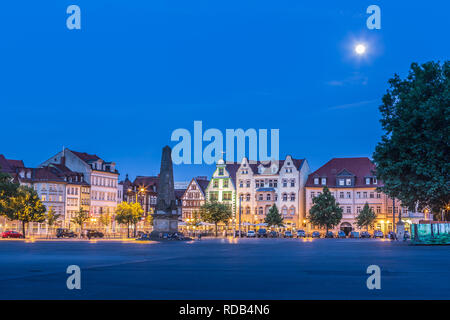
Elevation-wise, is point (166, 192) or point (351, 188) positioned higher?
point (351, 188)

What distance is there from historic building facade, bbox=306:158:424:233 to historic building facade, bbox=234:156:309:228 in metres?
2.49

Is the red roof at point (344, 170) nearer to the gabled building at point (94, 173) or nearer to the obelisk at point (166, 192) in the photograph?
the gabled building at point (94, 173)

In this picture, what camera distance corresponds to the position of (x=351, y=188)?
4961 inches

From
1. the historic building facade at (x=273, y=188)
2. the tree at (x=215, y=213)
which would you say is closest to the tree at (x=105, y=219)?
the tree at (x=215, y=213)

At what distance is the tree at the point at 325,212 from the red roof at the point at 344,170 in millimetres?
17474

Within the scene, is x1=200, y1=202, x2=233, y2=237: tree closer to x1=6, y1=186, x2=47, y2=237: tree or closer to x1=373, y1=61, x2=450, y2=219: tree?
x1=6, y1=186, x2=47, y2=237: tree

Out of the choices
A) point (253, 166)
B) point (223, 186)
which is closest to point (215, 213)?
point (223, 186)

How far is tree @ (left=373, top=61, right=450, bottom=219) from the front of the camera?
4597 centimetres

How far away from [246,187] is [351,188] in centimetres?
2186

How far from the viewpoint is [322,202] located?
10956 centimetres

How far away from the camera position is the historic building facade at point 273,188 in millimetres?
129875

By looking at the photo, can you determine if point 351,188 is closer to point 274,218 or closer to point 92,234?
point 274,218
